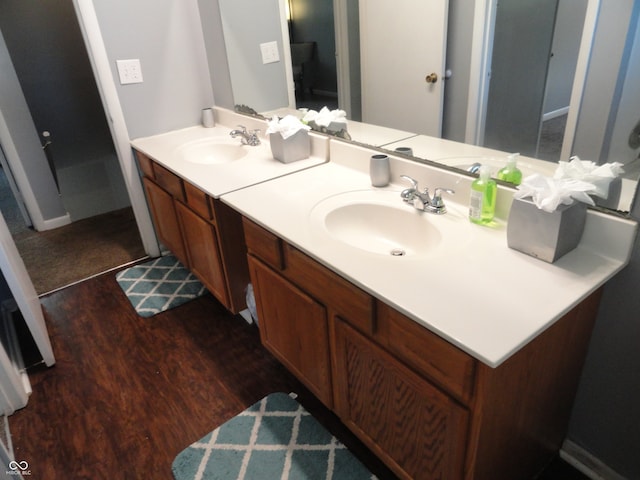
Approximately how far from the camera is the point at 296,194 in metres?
1.61

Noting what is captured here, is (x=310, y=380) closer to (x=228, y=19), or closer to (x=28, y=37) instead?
(x=228, y=19)

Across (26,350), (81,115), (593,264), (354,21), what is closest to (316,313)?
(593,264)

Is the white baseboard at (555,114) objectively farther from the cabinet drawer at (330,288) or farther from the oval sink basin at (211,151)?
the oval sink basin at (211,151)

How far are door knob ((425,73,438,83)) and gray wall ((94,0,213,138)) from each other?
159 cm

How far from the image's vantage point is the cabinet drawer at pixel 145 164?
2.40 metres

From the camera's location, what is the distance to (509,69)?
1.32 metres

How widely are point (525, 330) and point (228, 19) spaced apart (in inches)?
85.2

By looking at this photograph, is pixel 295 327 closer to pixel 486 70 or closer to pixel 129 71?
pixel 486 70

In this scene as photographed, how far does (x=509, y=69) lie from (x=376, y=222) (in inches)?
24.0

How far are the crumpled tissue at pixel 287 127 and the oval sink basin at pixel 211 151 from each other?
0.44 m

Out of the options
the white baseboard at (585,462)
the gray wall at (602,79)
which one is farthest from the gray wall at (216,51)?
the white baseboard at (585,462)

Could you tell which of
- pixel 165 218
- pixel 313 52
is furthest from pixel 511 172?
pixel 165 218

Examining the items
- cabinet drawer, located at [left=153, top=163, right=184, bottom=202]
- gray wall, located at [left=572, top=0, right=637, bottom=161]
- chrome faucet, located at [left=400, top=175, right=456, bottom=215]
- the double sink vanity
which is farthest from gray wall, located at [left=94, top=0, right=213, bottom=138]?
gray wall, located at [left=572, top=0, right=637, bottom=161]

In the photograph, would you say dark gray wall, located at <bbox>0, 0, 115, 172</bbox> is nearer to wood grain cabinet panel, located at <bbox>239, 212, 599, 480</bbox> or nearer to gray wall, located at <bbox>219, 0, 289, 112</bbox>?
gray wall, located at <bbox>219, 0, 289, 112</bbox>
